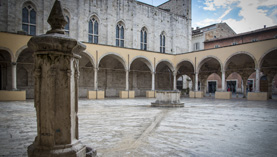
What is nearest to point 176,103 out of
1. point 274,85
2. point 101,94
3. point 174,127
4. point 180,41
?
point 174,127

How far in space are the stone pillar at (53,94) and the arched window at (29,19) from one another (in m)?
17.8

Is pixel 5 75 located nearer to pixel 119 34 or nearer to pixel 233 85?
pixel 119 34

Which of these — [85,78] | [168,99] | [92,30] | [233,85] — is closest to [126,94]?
[85,78]

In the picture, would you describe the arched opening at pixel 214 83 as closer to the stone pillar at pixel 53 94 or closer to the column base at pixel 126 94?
the column base at pixel 126 94

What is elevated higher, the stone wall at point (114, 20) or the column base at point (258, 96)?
the stone wall at point (114, 20)

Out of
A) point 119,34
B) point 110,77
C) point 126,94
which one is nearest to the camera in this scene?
point 126,94

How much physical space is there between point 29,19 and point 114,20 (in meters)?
8.66

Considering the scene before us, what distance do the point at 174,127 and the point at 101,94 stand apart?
1273cm

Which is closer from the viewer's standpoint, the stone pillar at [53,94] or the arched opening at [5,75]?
the stone pillar at [53,94]

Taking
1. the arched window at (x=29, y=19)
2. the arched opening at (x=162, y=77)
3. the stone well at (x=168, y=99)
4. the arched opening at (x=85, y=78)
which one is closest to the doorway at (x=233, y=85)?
the arched opening at (x=162, y=77)

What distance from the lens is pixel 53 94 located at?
2.51 meters

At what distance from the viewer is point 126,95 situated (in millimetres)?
18625

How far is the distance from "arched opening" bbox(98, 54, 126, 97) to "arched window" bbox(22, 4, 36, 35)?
7219mm

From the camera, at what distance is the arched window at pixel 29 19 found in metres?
17.3
